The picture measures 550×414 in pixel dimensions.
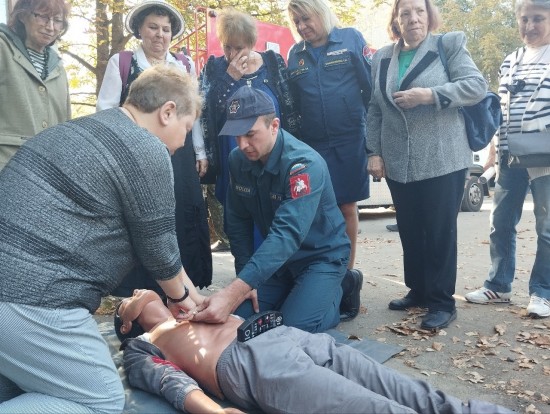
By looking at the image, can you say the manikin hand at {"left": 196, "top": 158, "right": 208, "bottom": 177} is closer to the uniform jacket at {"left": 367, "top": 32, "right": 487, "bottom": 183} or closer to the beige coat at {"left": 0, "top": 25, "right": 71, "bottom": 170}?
the beige coat at {"left": 0, "top": 25, "right": 71, "bottom": 170}

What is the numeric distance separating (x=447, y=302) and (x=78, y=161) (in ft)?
9.25

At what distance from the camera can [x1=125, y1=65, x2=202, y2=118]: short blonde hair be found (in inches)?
93.6

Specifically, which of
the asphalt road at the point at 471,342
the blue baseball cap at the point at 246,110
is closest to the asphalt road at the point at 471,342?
the asphalt road at the point at 471,342

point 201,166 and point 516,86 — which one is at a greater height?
point 516,86

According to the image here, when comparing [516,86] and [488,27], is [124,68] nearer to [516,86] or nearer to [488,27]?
[516,86]

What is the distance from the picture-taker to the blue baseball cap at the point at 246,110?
129 inches

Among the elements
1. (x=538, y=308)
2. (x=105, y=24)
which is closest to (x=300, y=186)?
(x=538, y=308)

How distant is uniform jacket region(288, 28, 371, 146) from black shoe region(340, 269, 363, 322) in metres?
0.97

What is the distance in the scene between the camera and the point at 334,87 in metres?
4.25

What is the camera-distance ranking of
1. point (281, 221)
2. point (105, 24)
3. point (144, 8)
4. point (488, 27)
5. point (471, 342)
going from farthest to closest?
point (488, 27) < point (105, 24) < point (144, 8) < point (471, 342) < point (281, 221)

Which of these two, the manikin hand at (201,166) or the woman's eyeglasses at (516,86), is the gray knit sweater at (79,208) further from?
the woman's eyeglasses at (516,86)

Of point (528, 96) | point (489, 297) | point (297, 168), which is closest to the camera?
point (297, 168)

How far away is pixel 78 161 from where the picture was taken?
2080 millimetres

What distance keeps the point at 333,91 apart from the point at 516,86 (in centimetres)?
130
